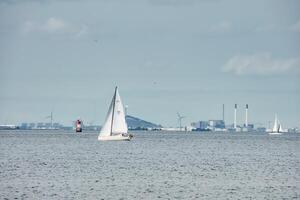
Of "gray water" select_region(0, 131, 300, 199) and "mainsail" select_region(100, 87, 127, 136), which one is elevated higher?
"mainsail" select_region(100, 87, 127, 136)

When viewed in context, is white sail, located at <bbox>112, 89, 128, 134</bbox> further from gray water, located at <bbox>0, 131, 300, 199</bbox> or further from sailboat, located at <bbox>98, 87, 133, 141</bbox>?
gray water, located at <bbox>0, 131, 300, 199</bbox>

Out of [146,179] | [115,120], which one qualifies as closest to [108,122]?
[115,120]

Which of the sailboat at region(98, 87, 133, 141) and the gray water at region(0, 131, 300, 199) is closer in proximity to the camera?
the gray water at region(0, 131, 300, 199)

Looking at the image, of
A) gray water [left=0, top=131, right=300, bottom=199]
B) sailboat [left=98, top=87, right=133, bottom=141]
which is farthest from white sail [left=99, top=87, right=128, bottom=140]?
gray water [left=0, top=131, right=300, bottom=199]

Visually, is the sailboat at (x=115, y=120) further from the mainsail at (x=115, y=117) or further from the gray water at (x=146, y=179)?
the gray water at (x=146, y=179)

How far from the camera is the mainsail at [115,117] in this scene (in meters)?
189

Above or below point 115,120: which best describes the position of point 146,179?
below

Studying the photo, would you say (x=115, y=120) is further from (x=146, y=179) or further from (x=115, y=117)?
(x=146, y=179)

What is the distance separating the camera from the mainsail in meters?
189

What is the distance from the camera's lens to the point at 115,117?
623 feet

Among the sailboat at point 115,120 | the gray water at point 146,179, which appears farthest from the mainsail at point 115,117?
the gray water at point 146,179

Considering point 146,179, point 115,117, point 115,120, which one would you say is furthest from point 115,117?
point 146,179

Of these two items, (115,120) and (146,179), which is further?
(115,120)

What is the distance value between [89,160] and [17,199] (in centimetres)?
5898
